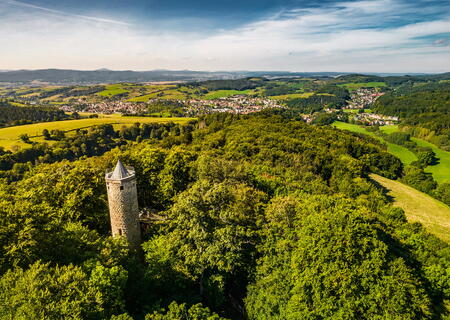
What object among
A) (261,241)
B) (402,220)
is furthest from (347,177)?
(261,241)

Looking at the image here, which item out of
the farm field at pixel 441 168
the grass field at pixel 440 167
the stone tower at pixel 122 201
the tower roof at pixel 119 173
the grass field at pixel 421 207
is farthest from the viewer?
the grass field at pixel 440 167

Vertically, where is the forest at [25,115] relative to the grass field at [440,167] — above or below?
above

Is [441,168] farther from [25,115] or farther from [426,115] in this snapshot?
[25,115]

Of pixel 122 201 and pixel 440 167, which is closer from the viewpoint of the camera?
pixel 122 201

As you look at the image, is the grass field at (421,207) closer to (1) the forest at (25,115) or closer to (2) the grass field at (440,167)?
(2) the grass field at (440,167)

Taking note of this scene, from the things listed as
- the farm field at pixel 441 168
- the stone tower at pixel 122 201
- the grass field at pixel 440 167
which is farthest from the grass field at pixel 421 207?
the stone tower at pixel 122 201

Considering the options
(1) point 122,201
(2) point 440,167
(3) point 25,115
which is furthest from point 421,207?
(3) point 25,115
